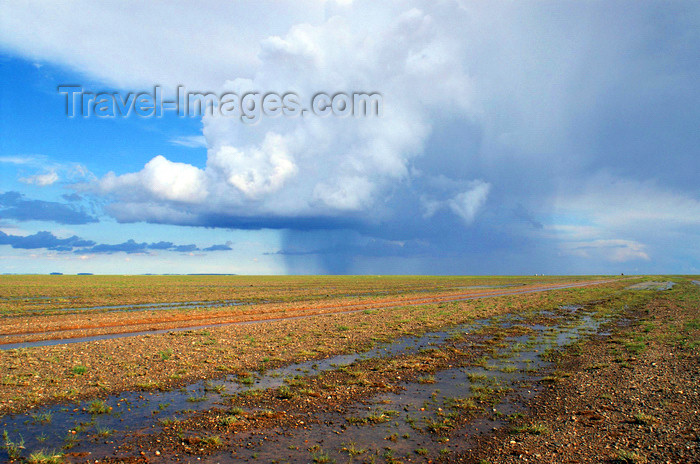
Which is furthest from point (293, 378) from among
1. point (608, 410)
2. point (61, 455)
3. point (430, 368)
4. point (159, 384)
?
point (608, 410)

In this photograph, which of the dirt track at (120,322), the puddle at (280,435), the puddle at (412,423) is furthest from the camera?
the dirt track at (120,322)

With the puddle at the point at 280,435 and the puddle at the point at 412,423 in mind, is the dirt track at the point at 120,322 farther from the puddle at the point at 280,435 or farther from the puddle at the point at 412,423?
the puddle at the point at 412,423

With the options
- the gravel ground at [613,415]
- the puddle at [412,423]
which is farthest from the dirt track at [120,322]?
the gravel ground at [613,415]

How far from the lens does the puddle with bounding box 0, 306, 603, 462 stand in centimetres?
1084

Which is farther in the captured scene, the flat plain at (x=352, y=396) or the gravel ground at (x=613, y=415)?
the flat plain at (x=352, y=396)

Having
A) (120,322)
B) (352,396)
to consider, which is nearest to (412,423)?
(352,396)

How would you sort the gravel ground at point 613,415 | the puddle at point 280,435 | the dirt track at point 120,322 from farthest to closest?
the dirt track at point 120,322, the puddle at point 280,435, the gravel ground at point 613,415

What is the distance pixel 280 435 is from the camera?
1150cm

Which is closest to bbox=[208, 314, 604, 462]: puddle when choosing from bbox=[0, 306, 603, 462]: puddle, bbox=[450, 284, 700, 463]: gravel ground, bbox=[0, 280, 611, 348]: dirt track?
bbox=[0, 306, 603, 462]: puddle

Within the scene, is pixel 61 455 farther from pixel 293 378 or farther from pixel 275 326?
pixel 275 326

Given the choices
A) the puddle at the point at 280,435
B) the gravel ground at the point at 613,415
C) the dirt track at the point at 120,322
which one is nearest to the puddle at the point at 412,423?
the puddle at the point at 280,435

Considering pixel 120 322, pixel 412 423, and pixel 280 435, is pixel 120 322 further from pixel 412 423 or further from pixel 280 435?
pixel 412 423

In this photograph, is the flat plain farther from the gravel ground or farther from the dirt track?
the dirt track

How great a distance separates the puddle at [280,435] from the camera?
10.8 metres
